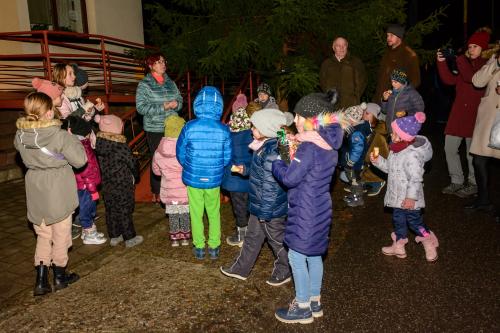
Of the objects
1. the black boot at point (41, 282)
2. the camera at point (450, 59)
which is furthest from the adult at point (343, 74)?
the black boot at point (41, 282)

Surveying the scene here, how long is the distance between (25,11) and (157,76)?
17.1ft

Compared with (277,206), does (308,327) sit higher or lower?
lower

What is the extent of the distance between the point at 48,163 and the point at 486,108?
17.4 ft

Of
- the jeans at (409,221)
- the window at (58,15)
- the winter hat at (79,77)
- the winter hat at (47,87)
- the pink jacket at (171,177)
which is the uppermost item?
the window at (58,15)

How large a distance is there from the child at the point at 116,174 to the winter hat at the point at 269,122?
1.73 meters

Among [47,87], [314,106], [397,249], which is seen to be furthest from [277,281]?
[47,87]

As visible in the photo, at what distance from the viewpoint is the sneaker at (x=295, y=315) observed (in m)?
3.59

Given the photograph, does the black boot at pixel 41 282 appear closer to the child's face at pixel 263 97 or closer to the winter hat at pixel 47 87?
the winter hat at pixel 47 87

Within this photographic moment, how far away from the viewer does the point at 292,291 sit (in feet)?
13.5

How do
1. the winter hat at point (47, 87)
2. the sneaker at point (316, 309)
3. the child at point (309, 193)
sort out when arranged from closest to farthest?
the child at point (309, 193) → the sneaker at point (316, 309) → the winter hat at point (47, 87)

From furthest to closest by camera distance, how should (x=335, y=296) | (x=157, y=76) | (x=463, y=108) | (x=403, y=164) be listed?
(x=463, y=108) → (x=157, y=76) → (x=403, y=164) → (x=335, y=296)

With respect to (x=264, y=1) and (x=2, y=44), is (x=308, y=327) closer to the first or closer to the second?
(x=264, y=1)

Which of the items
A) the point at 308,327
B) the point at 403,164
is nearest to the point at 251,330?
the point at 308,327

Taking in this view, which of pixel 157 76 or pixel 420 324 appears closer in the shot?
pixel 420 324
